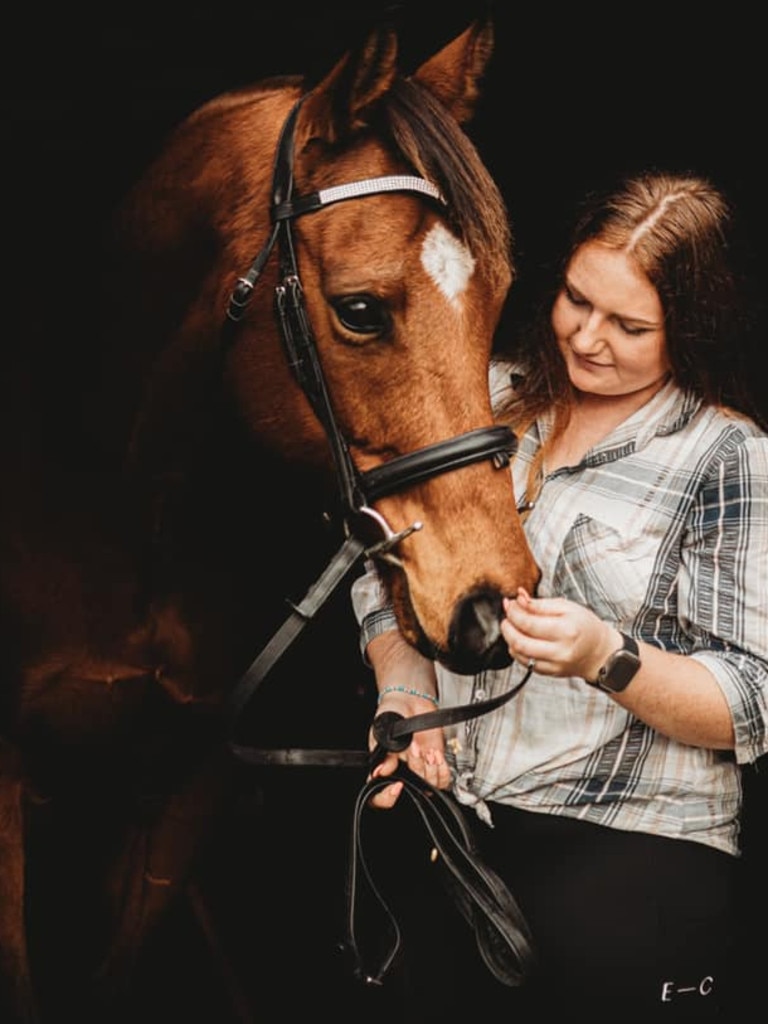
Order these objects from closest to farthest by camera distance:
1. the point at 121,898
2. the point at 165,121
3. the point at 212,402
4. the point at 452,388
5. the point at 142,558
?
the point at 452,388
the point at 212,402
the point at 142,558
the point at 121,898
the point at 165,121

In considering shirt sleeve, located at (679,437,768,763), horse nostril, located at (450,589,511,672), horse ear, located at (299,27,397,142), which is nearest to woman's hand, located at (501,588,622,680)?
horse nostril, located at (450,589,511,672)

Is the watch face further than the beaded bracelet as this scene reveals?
No

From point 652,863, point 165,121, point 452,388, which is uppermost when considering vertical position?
point 165,121

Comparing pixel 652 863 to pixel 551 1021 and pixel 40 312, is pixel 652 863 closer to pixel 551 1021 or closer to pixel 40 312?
pixel 551 1021

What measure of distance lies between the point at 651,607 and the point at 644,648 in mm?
137

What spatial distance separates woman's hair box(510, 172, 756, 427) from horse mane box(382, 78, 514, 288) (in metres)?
0.20

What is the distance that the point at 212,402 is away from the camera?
181 cm

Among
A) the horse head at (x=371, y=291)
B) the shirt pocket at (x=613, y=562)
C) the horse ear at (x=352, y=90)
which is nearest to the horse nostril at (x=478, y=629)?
the horse head at (x=371, y=291)

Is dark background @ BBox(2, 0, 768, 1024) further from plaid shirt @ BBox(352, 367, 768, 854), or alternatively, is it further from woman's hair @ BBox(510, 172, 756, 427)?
plaid shirt @ BBox(352, 367, 768, 854)

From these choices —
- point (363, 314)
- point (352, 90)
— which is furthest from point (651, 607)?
point (352, 90)

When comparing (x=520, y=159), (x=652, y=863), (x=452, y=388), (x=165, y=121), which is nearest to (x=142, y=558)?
(x=452, y=388)

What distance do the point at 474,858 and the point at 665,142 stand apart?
1825 millimetres

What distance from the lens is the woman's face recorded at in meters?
1.68

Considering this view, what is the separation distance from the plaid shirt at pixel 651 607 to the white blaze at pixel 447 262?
0.41 meters
